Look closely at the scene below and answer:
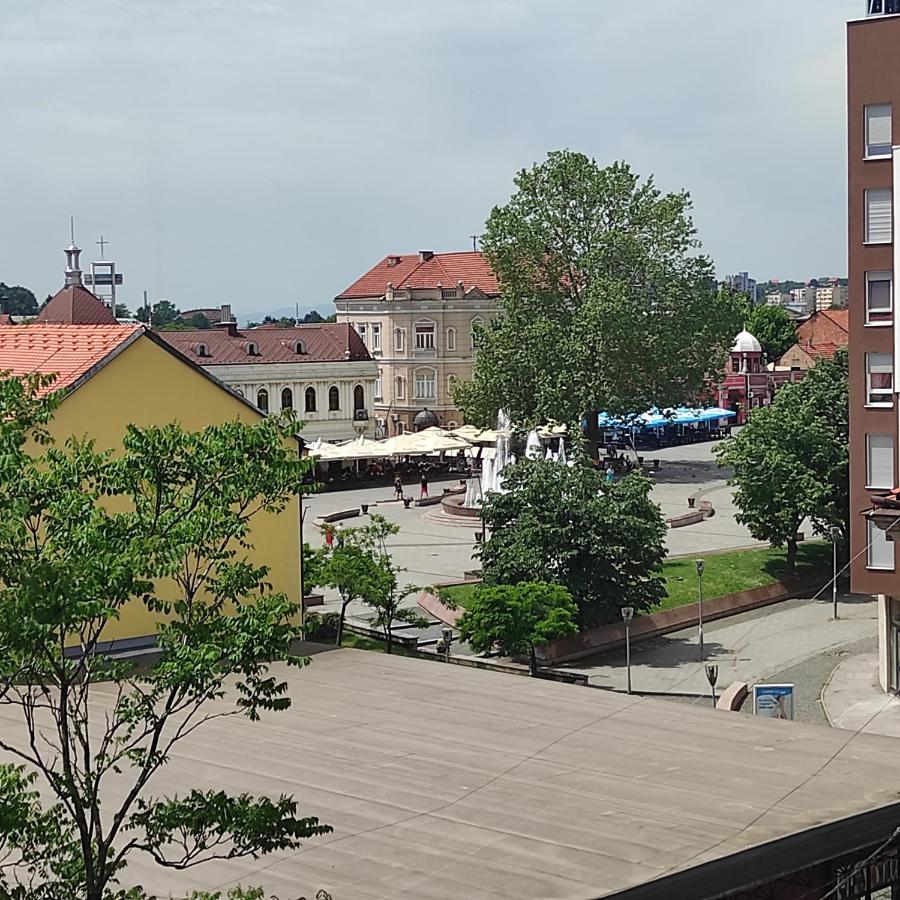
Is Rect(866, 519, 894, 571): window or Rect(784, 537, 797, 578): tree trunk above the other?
Rect(866, 519, 894, 571): window

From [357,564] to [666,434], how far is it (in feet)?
191

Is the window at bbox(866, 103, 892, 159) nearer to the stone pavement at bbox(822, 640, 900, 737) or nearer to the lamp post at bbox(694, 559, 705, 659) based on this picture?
the lamp post at bbox(694, 559, 705, 659)

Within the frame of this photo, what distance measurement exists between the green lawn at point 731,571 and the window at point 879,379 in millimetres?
7625

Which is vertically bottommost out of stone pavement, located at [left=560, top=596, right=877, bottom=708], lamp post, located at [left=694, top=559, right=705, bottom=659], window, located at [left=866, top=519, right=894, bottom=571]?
stone pavement, located at [left=560, top=596, right=877, bottom=708]

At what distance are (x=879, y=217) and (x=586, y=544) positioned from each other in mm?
9550

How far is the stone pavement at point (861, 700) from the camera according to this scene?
2864 cm

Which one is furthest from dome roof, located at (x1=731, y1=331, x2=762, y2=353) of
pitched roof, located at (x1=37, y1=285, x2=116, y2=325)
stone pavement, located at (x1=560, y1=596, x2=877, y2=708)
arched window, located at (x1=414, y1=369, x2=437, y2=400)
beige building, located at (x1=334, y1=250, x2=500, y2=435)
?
stone pavement, located at (x1=560, y1=596, x2=877, y2=708)

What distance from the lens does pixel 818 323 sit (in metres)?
118

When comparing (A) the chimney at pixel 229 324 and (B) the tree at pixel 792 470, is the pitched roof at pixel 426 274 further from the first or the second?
(B) the tree at pixel 792 470

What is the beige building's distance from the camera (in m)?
82.6

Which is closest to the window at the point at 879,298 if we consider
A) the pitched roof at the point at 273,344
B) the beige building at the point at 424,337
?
the pitched roof at the point at 273,344

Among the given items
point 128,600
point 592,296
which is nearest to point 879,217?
point 128,600

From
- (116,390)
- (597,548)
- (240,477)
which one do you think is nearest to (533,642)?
(597,548)

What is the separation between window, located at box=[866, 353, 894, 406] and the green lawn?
7625 millimetres
